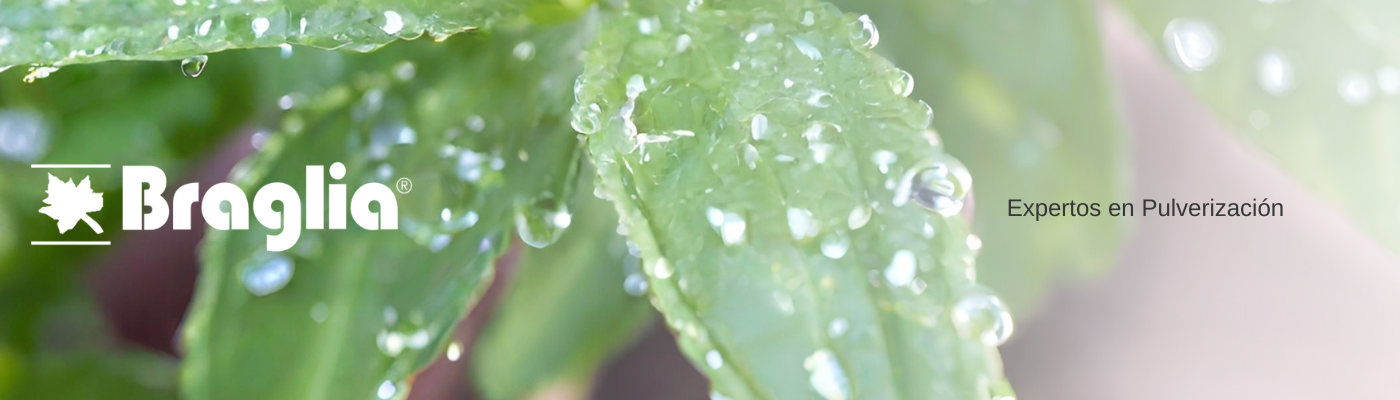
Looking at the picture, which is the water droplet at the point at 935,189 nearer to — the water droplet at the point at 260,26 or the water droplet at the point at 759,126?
the water droplet at the point at 759,126

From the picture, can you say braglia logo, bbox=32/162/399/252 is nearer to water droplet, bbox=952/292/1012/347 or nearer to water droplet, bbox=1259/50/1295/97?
water droplet, bbox=952/292/1012/347

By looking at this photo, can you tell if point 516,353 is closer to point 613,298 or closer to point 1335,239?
point 613,298

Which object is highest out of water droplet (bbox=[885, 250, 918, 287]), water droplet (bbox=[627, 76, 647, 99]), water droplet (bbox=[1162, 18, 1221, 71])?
water droplet (bbox=[1162, 18, 1221, 71])

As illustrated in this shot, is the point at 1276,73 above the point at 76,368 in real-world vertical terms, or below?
above

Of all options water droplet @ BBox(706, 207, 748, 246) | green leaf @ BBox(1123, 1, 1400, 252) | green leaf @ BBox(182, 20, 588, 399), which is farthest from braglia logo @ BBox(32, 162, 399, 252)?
green leaf @ BBox(1123, 1, 1400, 252)

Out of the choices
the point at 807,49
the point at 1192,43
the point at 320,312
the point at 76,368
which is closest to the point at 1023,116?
the point at 1192,43

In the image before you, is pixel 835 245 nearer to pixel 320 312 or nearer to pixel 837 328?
pixel 837 328
